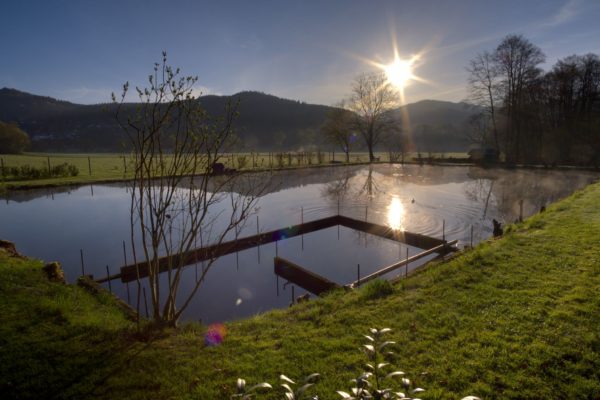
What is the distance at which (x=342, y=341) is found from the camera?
349 centimetres

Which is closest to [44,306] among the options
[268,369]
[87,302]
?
[87,302]

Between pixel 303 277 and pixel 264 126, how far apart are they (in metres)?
92.3

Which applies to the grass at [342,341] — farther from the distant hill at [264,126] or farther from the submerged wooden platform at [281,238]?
the distant hill at [264,126]

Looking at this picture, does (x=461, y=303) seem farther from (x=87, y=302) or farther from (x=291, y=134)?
(x=291, y=134)

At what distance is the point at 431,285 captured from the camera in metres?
4.91

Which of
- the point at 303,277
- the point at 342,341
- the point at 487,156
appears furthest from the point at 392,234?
the point at 487,156

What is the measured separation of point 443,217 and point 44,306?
10.3 metres

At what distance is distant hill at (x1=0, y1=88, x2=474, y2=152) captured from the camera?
82625mm

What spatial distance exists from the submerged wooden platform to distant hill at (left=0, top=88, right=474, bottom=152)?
201 ft

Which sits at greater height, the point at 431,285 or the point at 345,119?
the point at 345,119

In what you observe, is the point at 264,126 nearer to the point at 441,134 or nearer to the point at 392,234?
the point at 441,134

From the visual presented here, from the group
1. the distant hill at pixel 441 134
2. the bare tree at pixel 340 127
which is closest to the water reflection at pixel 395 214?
the bare tree at pixel 340 127

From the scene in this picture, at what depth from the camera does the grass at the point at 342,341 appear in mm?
2771

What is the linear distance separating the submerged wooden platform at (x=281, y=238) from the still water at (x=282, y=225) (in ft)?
0.80
